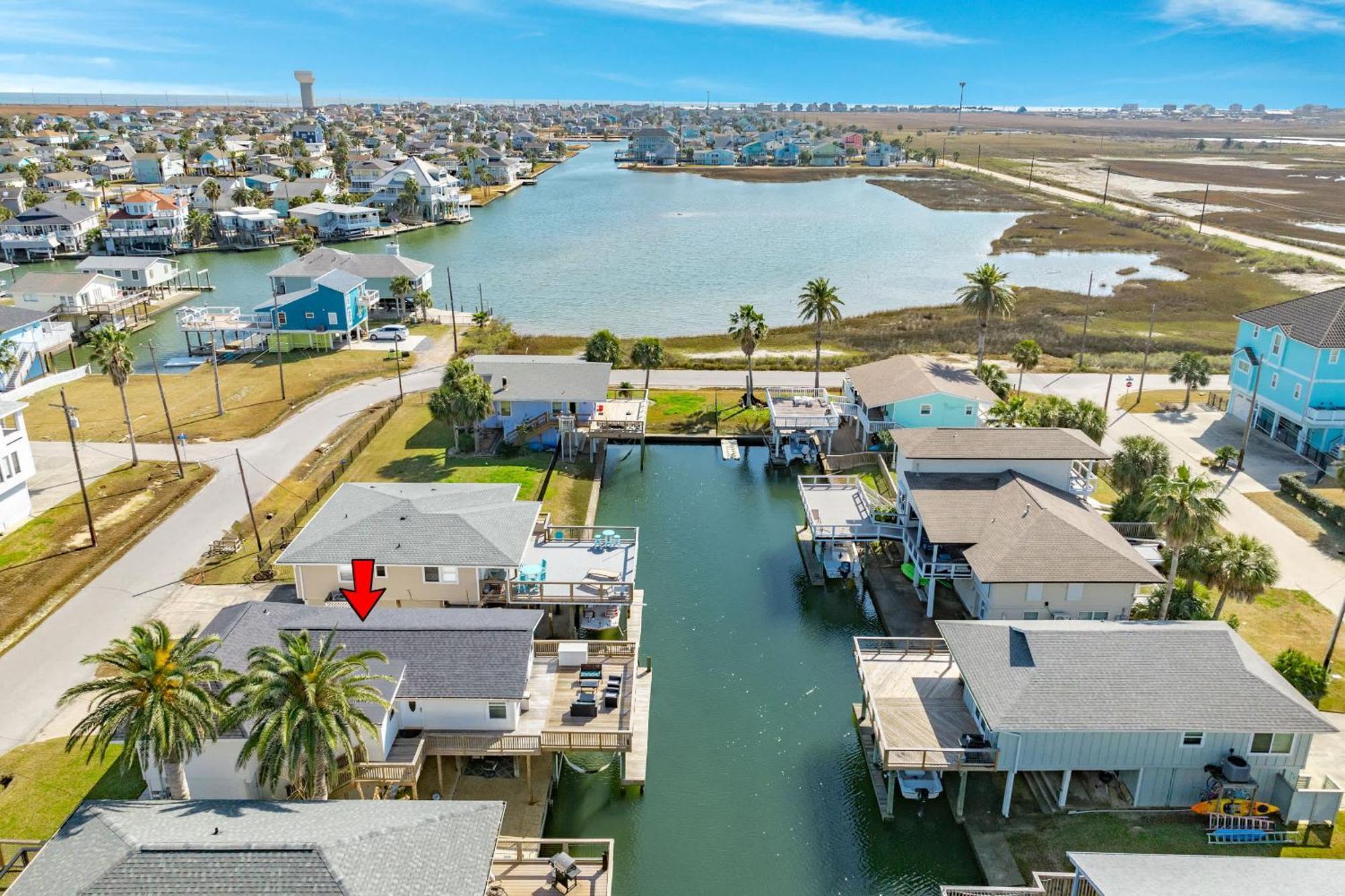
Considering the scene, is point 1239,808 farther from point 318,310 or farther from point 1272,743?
point 318,310

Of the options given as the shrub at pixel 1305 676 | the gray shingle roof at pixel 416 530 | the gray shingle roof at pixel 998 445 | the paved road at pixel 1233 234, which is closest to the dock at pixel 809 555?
the gray shingle roof at pixel 998 445

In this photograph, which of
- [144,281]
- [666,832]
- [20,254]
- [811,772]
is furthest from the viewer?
[20,254]

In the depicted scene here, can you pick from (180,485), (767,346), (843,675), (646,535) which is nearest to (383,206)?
(767,346)

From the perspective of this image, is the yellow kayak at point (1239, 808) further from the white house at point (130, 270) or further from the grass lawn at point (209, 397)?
the white house at point (130, 270)

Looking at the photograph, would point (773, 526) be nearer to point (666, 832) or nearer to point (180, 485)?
point (666, 832)

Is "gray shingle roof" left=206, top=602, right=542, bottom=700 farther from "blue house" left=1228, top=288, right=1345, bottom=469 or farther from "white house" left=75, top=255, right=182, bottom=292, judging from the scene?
"white house" left=75, top=255, right=182, bottom=292

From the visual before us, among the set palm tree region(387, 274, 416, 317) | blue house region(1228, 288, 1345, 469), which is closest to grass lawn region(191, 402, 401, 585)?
palm tree region(387, 274, 416, 317)
